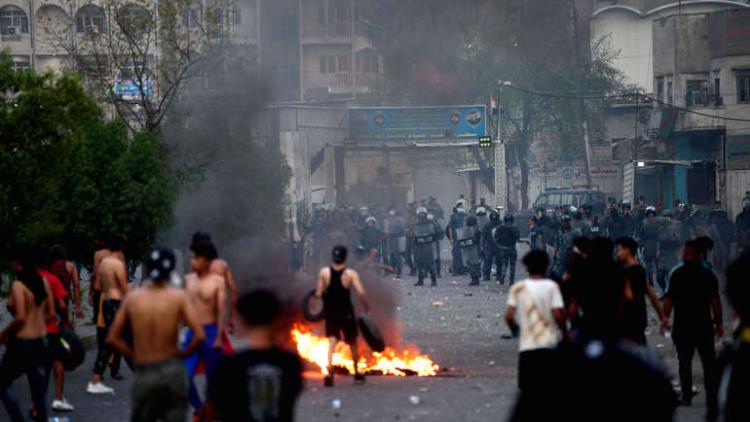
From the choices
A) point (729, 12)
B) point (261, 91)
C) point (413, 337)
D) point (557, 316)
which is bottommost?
point (413, 337)

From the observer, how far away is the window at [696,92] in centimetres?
4538

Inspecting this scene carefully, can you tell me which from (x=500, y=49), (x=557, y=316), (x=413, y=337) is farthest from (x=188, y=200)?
(x=500, y=49)

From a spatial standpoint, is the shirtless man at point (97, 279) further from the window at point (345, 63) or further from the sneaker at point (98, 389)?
the window at point (345, 63)

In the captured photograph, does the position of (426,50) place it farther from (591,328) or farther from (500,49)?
(591,328)

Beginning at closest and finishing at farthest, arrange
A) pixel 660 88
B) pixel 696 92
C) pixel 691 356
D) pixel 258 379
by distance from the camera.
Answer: pixel 258 379, pixel 691 356, pixel 696 92, pixel 660 88

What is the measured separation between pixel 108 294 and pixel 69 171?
255 inches

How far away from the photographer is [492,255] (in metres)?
25.0

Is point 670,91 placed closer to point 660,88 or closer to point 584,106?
point 660,88

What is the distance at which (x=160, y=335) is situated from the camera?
6684 mm

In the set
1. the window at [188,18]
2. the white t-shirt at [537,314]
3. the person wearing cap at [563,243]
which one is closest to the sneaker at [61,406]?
the white t-shirt at [537,314]

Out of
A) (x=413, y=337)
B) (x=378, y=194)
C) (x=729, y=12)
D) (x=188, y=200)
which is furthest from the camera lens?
(x=378, y=194)

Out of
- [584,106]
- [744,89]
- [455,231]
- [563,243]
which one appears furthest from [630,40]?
[563,243]

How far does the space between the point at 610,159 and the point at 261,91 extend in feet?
88.3

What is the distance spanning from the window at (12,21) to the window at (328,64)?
18.6 metres
